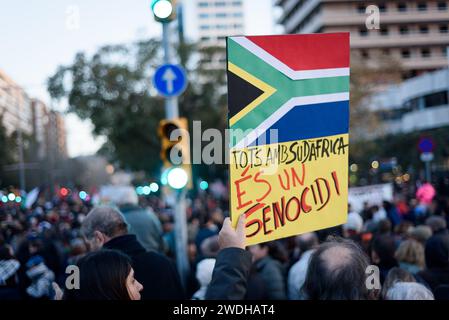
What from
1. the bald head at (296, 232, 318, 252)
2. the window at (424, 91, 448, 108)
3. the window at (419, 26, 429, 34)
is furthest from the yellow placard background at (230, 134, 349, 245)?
the window at (424, 91, 448, 108)

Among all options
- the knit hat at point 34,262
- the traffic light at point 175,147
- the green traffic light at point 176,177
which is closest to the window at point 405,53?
the traffic light at point 175,147

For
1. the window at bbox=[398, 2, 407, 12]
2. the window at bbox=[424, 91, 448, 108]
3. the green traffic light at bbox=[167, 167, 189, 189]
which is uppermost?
the window at bbox=[398, 2, 407, 12]

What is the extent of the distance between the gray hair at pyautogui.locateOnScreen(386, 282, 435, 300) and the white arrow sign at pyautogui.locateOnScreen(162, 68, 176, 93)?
5.62 m

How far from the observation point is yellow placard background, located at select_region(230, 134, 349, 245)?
2.70 meters

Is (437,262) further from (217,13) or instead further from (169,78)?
(217,13)

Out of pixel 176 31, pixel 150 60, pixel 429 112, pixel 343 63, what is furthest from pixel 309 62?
pixel 429 112

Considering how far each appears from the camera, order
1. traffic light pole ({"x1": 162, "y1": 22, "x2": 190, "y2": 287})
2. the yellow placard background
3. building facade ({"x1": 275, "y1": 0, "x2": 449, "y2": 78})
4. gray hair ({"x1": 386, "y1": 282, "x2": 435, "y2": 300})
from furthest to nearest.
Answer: building facade ({"x1": 275, "y1": 0, "x2": 449, "y2": 78}) → traffic light pole ({"x1": 162, "y1": 22, "x2": 190, "y2": 287}) → gray hair ({"x1": 386, "y1": 282, "x2": 435, "y2": 300}) → the yellow placard background

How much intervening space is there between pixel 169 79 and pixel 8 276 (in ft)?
12.4

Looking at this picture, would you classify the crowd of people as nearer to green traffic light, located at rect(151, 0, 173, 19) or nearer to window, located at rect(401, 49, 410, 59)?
green traffic light, located at rect(151, 0, 173, 19)

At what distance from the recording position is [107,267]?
2.78 meters

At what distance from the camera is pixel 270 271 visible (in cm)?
623

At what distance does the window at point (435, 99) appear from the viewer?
35.7m
